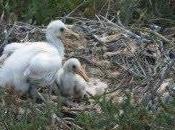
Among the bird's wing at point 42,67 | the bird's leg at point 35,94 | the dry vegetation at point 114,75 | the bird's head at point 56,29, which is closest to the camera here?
the dry vegetation at point 114,75

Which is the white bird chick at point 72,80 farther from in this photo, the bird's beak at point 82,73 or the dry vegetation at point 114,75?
the dry vegetation at point 114,75

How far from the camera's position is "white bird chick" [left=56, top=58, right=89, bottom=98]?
319 inches

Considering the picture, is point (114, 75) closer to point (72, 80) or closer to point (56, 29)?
point (72, 80)

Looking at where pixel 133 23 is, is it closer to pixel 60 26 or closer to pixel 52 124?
pixel 60 26

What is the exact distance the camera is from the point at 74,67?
810cm

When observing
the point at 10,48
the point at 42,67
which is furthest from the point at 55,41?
the point at 42,67

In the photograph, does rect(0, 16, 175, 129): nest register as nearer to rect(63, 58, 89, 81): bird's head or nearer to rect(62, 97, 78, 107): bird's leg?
rect(62, 97, 78, 107): bird's leg

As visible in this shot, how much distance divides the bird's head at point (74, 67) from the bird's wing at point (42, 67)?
7.6 inches

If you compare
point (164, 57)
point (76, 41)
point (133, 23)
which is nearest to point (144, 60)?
point (164, 57)

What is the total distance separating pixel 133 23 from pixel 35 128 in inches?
122

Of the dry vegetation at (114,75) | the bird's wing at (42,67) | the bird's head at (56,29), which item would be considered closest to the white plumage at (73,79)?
the dry vegetation at (114,75)

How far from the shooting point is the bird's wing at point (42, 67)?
7.80 m

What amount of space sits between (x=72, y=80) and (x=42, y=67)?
418 mm

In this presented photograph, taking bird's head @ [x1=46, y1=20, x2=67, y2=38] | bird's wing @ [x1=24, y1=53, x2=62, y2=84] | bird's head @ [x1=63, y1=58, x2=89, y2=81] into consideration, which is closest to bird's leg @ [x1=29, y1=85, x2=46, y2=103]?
bird's wing @ [x1=24, y1=53, x2=62, y2=84]
